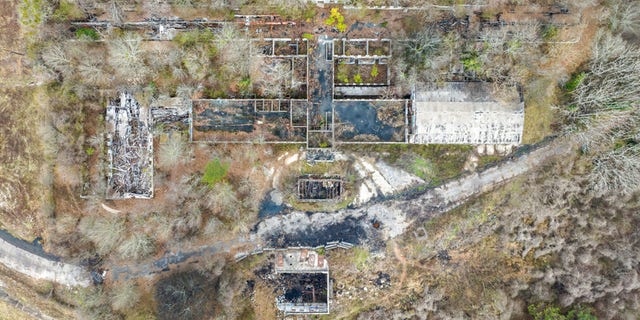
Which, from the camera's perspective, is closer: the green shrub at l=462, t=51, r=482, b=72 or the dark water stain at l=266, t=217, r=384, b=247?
the green shrub at l=462, t=51, r=482, b=72

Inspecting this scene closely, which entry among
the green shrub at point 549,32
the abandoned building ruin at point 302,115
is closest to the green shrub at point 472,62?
the abandoned building ruin at point 302,115

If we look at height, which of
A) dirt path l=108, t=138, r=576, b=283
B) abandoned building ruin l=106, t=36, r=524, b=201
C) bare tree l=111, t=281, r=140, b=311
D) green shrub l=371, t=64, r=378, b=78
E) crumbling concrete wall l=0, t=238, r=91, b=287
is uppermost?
green shrub l=371, t=64, r=378, b=78

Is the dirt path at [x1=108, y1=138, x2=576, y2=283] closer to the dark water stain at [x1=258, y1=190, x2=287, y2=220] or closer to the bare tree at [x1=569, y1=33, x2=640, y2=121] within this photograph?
the dark water stain at [x1=258, y1=190, x2=287, y2=220]

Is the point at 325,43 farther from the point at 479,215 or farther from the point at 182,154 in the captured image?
the point at 479,215

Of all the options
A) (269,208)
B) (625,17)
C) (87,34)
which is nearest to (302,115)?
(269,208)

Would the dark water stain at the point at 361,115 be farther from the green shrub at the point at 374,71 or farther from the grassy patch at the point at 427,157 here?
the green shrub at the point at 374,71

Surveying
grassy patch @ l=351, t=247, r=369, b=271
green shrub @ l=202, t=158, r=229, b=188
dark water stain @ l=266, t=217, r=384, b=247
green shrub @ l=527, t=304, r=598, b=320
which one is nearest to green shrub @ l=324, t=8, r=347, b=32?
green shrub @ l=202, t=158, r=229, b=188

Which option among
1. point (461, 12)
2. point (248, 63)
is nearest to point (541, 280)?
point (461, 12)
